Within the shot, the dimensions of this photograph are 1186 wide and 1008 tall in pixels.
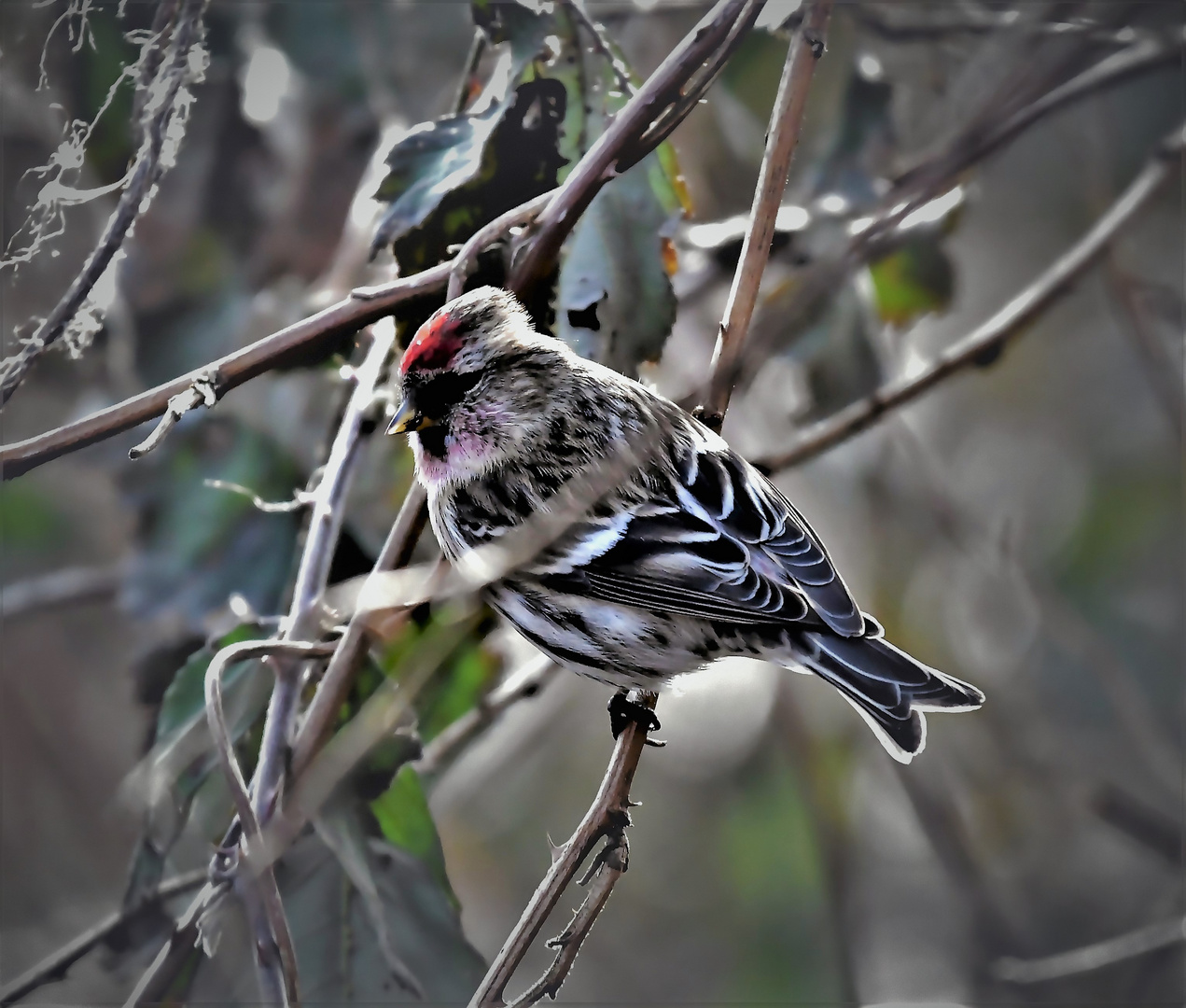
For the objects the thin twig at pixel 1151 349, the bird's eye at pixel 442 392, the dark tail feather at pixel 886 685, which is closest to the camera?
the dark tail feather at pixel 886 685

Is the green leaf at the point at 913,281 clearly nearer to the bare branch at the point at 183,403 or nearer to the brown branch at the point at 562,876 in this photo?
the brown branch at the point at 562,876

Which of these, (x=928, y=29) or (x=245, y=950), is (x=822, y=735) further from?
(x=928, y=29)

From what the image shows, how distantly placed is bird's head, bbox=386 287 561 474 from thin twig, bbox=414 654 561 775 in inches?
9.4

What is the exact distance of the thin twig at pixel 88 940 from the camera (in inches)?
33.8

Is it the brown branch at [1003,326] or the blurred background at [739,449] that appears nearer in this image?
the blurred background at [739,449]

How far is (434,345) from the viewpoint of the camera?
87 cm

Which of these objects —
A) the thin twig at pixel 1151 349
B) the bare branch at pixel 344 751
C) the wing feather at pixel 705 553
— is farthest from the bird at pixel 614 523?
the thin twig at pixel 1151 349

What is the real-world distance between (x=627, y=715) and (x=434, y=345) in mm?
393

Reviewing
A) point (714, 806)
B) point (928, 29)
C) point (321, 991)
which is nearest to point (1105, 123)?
point (928, 29)

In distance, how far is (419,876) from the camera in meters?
0.92

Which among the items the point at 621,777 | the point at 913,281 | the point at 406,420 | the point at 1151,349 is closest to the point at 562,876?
the point at 621,777

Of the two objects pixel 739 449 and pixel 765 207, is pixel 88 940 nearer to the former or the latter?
pixel 739 449

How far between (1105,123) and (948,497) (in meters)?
0.46

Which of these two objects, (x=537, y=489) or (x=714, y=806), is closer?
(x=537, y=489)
